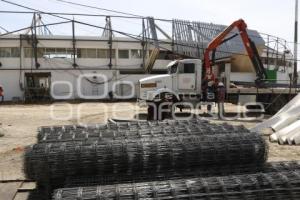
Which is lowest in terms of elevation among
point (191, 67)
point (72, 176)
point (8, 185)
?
point (8, 185)

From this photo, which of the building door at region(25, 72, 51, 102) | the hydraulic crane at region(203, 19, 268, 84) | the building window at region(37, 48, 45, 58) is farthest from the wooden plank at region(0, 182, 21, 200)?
the building window at region(37, 48, 45, 58)

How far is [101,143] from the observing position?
5.67 m

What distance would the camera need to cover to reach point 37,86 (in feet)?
120

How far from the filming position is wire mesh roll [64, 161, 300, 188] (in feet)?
17.1

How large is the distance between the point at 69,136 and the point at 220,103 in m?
13.5

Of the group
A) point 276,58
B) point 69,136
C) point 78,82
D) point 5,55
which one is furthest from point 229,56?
point 69,136

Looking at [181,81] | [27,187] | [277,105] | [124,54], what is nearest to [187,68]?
[181,81]

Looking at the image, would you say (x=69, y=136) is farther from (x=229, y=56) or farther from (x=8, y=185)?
(x=229, y=56)

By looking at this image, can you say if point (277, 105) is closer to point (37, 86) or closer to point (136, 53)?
point (136, 53)

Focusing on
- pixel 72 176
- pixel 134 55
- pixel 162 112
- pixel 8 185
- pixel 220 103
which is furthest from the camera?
pixel 134 55

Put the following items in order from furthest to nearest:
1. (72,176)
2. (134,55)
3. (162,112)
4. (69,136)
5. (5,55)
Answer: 1. (134,55)
2. (5,55)
3. (162,112)
4. (69,136)
5. (72,176)

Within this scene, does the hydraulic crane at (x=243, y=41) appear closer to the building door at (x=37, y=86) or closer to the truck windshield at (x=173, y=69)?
the truck windshield at (x=173, y=69)

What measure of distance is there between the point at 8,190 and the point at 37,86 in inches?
1231

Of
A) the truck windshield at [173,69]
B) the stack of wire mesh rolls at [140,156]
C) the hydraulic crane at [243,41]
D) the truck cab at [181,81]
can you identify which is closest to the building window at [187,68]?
the truck cab at [181,81]
